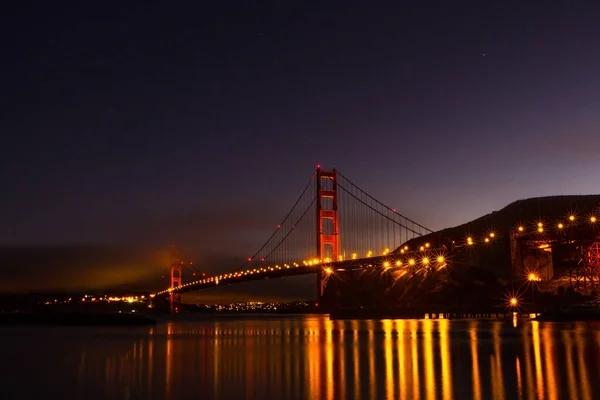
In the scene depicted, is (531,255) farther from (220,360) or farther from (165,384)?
(165,384)

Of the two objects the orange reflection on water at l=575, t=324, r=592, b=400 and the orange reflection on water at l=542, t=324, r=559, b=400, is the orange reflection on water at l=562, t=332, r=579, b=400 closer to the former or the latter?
the orange reflection on water at l=575, t=324, r=592, b=400

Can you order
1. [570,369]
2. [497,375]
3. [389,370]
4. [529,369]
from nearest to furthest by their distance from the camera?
[497,375], [570,369], [529,369], [389,370]

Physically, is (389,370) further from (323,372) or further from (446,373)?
(323,372)

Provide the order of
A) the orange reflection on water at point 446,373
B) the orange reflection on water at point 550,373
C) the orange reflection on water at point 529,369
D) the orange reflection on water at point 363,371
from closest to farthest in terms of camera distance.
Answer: the orange reflection on water at point 550,373, the orange reflection on water at point 529,369, the orange reflection on water at point 446,373, the orange reflection on water at point 363,371

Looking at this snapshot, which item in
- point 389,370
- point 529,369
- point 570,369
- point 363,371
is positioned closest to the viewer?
point 570,369

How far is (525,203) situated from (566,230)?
2960 inches

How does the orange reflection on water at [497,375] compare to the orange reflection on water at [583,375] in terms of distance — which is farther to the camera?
the orange reflection on water at [497,375]

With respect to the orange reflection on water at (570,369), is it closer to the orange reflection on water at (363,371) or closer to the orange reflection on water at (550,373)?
the orange reflection on water at (363,371)

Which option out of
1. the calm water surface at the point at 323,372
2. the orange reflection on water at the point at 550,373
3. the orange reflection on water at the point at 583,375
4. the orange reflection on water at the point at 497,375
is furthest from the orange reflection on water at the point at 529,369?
the orange reflection on water at the point at 583,375

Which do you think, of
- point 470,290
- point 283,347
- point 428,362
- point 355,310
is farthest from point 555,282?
point 428,362

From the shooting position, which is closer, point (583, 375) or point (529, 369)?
point (583, 375)

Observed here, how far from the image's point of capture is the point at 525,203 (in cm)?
15288

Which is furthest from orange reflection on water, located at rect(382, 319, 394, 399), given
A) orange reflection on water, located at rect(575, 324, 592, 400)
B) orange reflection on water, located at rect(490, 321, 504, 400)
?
orange reflection on water, located at rect(575, 324, 592, 400)

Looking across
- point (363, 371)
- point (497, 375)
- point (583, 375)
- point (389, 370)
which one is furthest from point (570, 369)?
point (363, 371)
